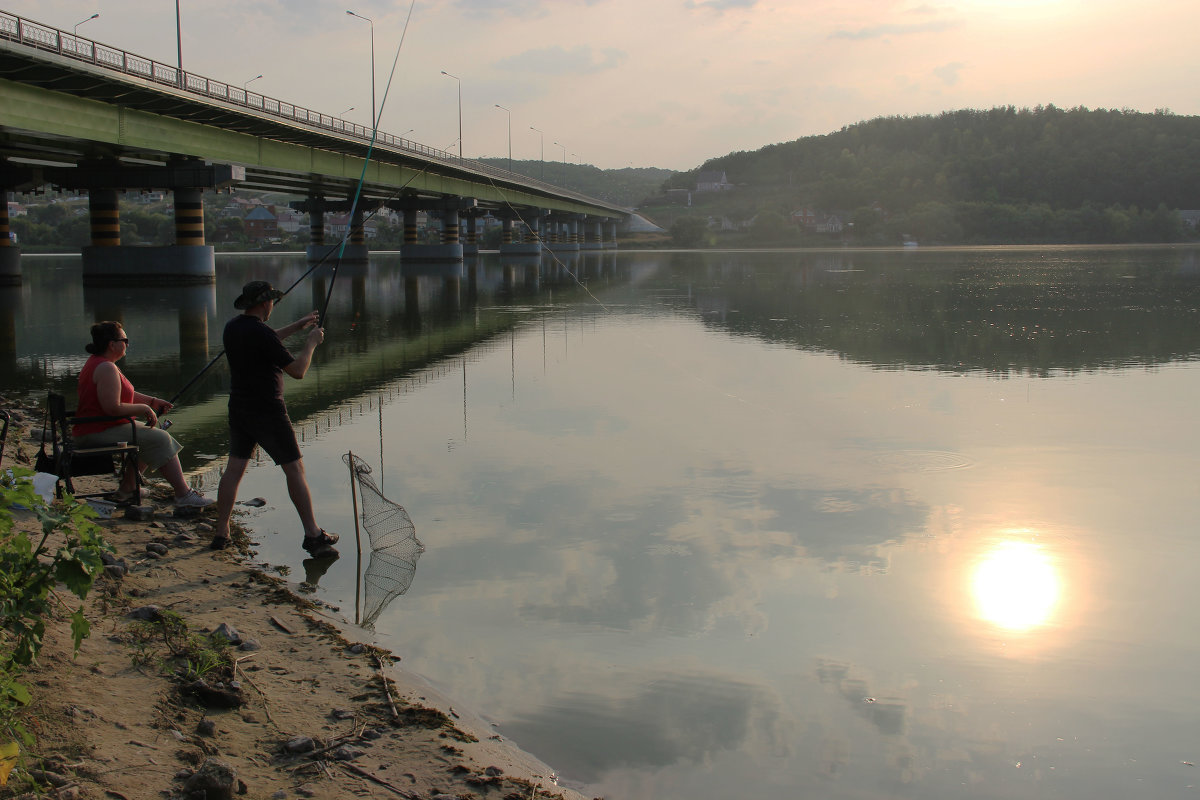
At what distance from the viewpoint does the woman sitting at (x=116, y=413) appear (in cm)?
760

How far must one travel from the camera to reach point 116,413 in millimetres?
7609

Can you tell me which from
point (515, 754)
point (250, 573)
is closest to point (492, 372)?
point (250, 573)

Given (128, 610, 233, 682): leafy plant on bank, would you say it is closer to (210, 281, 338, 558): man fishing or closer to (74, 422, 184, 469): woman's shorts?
(210, 281, 338, 558): man fishing

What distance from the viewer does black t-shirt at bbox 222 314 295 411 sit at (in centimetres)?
720

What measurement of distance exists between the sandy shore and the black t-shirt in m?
1.60

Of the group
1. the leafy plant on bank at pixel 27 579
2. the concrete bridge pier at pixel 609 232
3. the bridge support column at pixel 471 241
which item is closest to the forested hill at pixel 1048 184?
the concrete bridge pier at pixel 609 232

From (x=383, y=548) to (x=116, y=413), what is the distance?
2269 mm

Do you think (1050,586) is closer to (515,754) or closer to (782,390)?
(515,754)

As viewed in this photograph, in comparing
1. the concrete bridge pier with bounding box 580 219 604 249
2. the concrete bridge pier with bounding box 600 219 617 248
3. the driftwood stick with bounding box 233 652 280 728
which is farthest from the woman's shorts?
the concrete bridge pier with bounding box 600 219 617 248

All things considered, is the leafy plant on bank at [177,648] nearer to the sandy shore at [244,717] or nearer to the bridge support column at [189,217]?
the sandy shore at [244,717]

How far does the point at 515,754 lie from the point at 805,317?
23.4 m

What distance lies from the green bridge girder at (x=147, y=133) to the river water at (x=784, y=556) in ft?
22.2

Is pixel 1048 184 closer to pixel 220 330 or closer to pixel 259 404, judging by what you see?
pixel 220 330

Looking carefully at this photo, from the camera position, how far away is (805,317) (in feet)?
88.3
